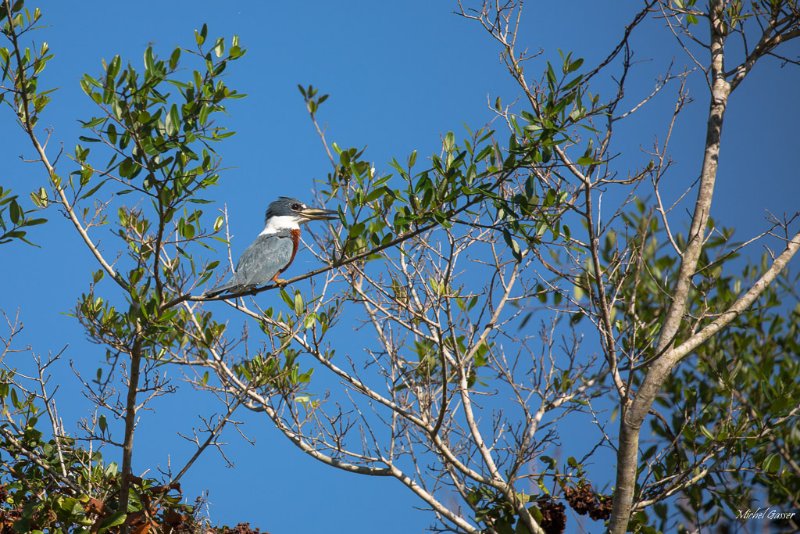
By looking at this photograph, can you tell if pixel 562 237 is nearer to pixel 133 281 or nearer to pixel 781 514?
pixel 781 514

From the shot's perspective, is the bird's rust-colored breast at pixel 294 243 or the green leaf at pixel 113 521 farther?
the bird's rust-colored breast at pixel 294 243

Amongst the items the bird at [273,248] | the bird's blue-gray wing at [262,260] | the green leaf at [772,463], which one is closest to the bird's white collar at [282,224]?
the bird at [273,248]

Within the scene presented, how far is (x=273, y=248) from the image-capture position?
6.94 metres

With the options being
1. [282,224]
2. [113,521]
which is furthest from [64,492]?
[282,224]

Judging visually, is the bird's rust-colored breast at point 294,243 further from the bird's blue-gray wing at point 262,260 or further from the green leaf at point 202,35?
the green leaf at point 202,35

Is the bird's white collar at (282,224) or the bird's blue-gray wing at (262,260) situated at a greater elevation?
the bird's white collar at (282,224)

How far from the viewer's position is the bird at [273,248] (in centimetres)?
608

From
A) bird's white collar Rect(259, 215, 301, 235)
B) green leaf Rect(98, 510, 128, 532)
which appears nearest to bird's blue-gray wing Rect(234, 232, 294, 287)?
bird's white collar Rect(259, 215, 301, 235)

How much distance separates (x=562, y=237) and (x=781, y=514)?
2033mm

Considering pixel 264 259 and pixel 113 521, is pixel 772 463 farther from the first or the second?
pixel 264 259

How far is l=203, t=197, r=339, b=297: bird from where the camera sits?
608cm

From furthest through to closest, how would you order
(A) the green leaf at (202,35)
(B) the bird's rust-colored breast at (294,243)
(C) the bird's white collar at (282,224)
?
(C) the bird's white collar at (282,224)
(B) the bird's rust-colored breast at (294,243)
(A) the green leaf at (202,35)

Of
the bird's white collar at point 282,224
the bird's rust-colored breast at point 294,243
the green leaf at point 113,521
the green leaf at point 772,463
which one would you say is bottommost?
the green leaf at point 113,521

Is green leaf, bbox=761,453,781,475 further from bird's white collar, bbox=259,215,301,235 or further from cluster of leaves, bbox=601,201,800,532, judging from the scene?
bird's white collar, bbox=259,215,301,235
